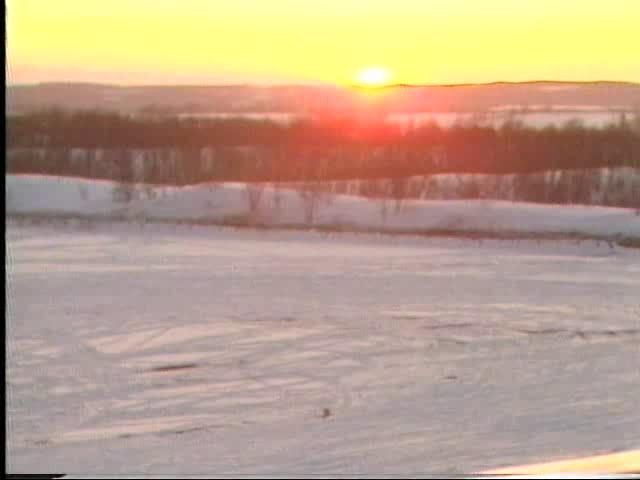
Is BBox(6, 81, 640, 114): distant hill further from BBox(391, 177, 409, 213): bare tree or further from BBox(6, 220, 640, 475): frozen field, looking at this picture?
BBox(6, 220, 640, 475): frozen field

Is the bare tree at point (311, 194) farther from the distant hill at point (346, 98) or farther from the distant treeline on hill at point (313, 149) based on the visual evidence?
the distant hill at point (346, 98)

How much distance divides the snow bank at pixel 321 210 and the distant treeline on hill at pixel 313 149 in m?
0.04

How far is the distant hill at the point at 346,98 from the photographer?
2049mm

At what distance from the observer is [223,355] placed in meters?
1.99

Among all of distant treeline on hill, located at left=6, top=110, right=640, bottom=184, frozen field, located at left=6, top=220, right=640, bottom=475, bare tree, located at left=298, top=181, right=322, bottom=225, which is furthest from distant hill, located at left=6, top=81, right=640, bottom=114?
frozen field, located at left=6, top=220, right=640, bottom=475

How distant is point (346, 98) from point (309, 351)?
537 millimetres

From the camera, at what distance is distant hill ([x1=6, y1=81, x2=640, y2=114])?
2.05 metres

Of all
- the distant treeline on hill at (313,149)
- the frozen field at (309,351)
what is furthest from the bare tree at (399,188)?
the frozen field at (309,351)

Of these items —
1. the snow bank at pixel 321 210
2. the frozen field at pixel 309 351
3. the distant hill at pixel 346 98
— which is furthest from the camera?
the snow bank at pixel 321 210

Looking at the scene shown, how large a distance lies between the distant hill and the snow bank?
20 centimetres

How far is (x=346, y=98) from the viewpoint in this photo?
6.94 ft

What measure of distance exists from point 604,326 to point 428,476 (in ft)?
2.54

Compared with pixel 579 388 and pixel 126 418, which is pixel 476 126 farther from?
pixel 126 418

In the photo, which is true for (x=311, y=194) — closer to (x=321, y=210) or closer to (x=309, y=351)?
(x=321, y=210)
